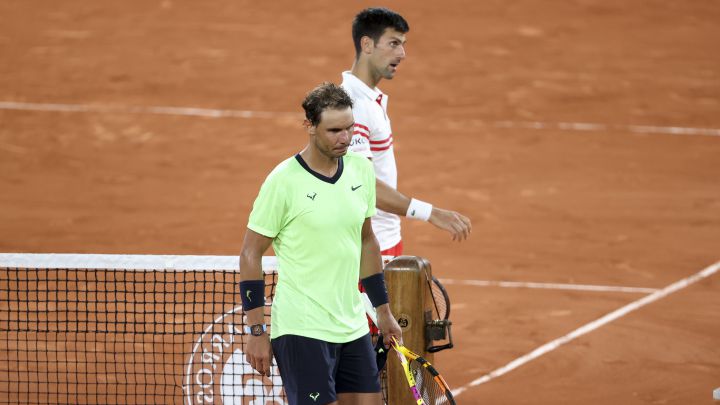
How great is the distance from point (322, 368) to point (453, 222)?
1283mm

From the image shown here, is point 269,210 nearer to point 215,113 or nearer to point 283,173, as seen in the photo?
point 283,173

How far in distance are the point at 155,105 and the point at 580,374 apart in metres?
7.92

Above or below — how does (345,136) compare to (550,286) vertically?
above

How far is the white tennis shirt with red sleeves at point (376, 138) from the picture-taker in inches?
263

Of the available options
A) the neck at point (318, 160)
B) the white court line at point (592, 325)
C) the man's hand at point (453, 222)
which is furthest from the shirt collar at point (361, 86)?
the white court line at point (592, 325)

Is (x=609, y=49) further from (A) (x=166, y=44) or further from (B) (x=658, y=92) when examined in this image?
(A) (x=166, y=44)

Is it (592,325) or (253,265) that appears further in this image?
(592,325)

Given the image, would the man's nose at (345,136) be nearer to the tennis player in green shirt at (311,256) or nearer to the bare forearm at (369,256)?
the tennis player in green shirt at (311,256)

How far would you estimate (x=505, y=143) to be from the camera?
14008 millimetres

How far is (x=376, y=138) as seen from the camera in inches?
266

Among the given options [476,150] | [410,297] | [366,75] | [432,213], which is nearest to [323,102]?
[432,213]

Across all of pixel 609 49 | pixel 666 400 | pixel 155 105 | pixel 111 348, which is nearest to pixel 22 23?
pixel 155 105

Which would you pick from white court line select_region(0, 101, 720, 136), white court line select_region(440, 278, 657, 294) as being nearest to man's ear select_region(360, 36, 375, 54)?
white court line select_region(440, 278, 657, 294)

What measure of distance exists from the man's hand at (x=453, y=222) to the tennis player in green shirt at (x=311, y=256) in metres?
0.88
